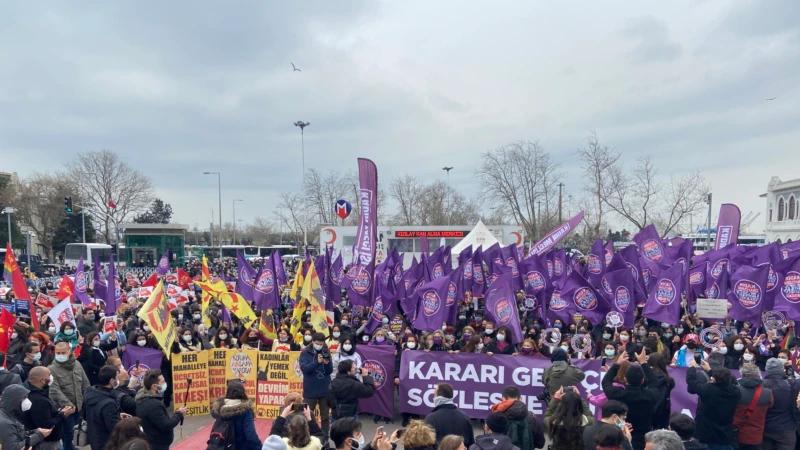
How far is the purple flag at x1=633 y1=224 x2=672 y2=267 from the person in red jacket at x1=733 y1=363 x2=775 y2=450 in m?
9.78

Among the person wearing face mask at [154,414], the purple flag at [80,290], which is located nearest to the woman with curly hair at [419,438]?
the person wearing face mask at [154,414]

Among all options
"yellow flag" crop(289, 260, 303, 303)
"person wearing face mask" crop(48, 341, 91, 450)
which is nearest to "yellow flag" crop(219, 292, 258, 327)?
"yellow flag" crop(289, 260, 303, 303)

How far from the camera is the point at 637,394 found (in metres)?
5.49

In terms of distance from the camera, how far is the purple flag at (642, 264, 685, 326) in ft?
36.0

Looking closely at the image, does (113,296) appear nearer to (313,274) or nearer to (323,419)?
(313,274)

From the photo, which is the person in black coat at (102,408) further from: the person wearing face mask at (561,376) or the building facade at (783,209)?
the building facade at (783,209)

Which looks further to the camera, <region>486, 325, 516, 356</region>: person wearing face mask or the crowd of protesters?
<region>486, 325, 516, 356</region>: person wearing face mask

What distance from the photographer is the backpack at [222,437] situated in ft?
16.0

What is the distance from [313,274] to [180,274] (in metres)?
10.4

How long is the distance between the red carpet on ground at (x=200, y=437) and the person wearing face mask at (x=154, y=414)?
2.75 meters

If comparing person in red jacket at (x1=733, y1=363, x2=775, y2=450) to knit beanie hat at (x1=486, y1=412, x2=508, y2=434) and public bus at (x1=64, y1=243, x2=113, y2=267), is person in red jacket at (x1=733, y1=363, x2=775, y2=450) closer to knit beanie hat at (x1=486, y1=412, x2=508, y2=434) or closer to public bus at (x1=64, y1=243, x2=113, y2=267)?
knit beanie hat at (x1=486, y1=412, x2=508, y2=434)

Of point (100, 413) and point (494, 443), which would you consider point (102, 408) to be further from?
point (494, 443)

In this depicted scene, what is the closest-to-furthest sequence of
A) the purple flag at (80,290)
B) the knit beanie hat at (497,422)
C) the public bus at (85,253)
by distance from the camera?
the knit beanie hat at (497,422) → the purple flag at (80,290) → the public bus at (85,253)

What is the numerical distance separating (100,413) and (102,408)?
0.21 ft
